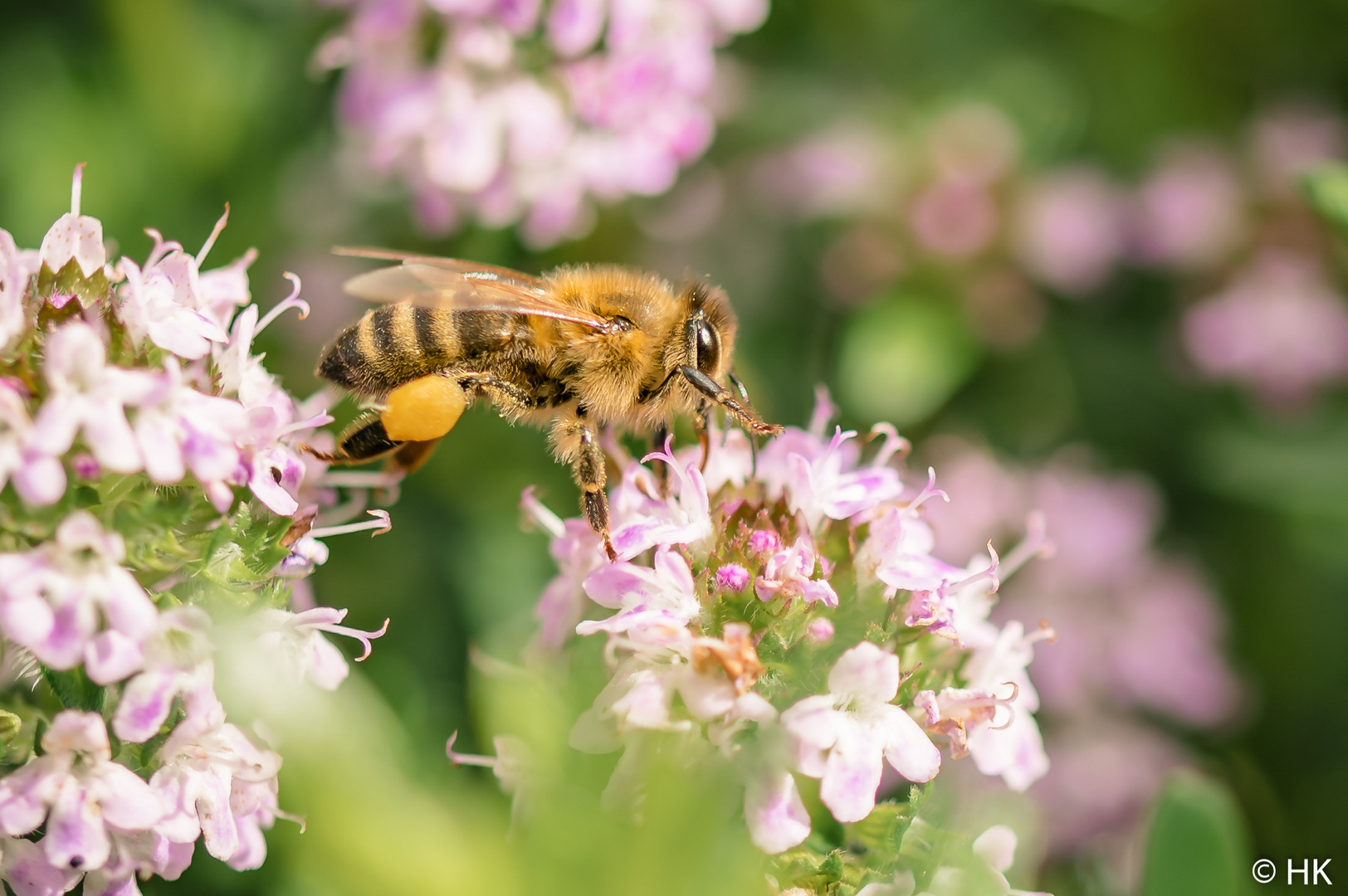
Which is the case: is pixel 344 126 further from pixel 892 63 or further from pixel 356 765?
pixel 356 765

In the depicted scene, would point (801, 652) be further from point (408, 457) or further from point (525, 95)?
point (525, 95)

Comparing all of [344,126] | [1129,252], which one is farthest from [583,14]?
[1129,252]

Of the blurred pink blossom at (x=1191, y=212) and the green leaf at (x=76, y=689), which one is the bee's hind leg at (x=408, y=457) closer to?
the green leaf at (x=76, y=689)

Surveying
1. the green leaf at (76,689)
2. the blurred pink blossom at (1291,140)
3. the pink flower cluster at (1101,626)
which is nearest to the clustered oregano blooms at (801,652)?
the green leaf at (76,689)

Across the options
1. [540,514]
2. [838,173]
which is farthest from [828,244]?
[540,514]

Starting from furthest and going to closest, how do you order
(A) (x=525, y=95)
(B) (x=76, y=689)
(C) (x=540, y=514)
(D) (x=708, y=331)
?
(A) (x=525, y=95)
(D) (x=708, y=331)
(C) (x=540, y=514)
(B) (x=76, y=689)

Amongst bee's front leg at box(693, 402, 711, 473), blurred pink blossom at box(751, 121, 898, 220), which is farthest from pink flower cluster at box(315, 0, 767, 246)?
bee's front leg at box(693, 402, 711, 473)
